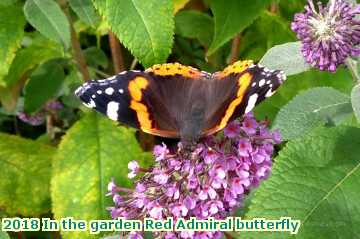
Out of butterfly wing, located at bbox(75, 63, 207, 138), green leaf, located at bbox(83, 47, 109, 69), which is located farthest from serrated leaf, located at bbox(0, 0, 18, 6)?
green leaf, located at bbox(83, 47, 109, 69)

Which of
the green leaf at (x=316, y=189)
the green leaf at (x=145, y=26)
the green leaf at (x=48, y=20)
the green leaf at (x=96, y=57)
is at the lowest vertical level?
the green leaf at (x=316, y=189)

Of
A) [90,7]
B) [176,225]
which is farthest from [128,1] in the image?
[176,225]

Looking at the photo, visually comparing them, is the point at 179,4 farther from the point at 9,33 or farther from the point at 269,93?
the point at 269,93

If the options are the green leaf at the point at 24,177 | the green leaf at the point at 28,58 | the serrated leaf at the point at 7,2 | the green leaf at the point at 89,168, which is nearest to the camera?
the serrated leaf at the point at 7,2

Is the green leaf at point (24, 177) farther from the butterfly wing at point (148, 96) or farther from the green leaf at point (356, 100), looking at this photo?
the green leaf at point (356, 100)

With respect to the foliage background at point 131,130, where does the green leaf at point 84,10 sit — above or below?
above

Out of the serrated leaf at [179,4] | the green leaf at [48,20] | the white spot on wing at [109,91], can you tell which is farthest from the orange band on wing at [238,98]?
the serrated leaf at [179,4]

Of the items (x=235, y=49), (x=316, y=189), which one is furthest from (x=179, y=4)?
(x=316, y=189)
